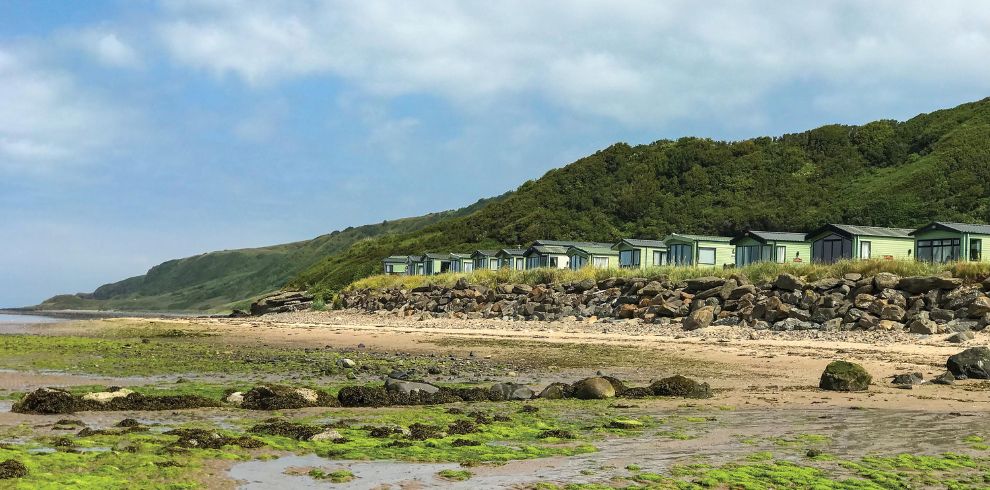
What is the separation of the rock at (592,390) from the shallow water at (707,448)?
1660 mm

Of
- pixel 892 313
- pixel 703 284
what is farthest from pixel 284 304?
pixel 892 313

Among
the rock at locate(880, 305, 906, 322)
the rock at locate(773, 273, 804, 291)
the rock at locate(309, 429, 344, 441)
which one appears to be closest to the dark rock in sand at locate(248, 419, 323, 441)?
the rock at locate(309, 429, 344, 441)

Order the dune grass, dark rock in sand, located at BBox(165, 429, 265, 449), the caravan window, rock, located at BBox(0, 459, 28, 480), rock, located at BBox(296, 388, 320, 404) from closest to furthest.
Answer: rock, located at BBox(0, 459, 28, 480) < dark rock in sand, located at BBox(165, 429, 265, 449) < rock, located at BBox(296, 388, 320, 404) < the dune grass < the caravan window

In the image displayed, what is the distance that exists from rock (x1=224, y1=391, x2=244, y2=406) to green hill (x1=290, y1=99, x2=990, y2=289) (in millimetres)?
78955

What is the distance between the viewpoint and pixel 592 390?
16.2 meters

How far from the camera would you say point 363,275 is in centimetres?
9881

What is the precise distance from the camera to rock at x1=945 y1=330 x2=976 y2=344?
83.4ft

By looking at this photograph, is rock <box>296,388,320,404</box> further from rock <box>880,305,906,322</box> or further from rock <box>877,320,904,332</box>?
rock <box>880,305,906,322</box>

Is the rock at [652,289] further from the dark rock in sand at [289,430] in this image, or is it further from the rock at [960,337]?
the dark rock in sand at [289,430]

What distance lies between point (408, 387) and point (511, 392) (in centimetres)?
197

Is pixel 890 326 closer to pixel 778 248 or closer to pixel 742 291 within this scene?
pixel 742 291

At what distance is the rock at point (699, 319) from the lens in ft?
110

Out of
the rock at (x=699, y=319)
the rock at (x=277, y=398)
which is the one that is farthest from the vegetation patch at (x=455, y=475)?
the rock at (x=699, y=319)

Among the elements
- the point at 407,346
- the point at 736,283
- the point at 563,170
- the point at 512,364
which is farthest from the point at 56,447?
the point at 563,170
